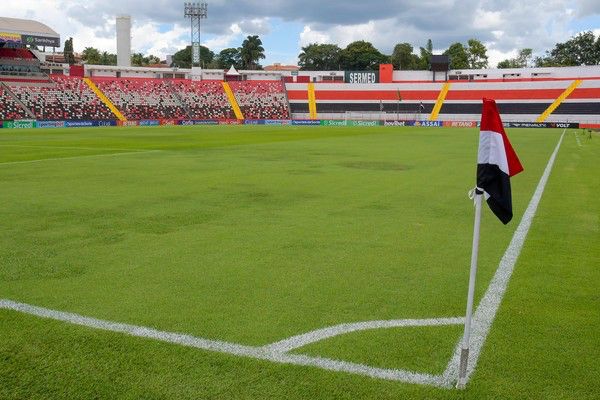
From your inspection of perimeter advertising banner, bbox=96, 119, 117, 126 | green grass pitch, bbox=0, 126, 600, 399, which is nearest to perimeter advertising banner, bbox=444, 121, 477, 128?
perimeter advertising banner, bbox=96, 119, 117, 126

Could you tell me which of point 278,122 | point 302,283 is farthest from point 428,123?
point 302,283

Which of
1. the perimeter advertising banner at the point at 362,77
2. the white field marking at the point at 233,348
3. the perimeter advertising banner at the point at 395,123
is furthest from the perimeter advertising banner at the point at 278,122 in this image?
the white field marking at the point at 233,348

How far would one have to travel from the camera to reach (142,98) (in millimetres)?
76875

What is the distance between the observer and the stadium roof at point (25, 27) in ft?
274

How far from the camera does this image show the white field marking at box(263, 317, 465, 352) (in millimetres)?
4914

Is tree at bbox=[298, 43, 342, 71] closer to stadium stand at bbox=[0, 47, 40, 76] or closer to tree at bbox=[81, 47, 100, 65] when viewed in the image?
tree at bbox=[81, 47, 100, 65]

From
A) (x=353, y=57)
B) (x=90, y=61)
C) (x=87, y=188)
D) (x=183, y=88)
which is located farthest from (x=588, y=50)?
(x=87, y=188)

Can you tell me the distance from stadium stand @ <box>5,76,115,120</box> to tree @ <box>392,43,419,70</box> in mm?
84305

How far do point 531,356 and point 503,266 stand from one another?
2.93 meters

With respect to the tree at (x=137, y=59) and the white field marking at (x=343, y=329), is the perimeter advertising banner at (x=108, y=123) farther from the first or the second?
the tree at (x=137, y=59)

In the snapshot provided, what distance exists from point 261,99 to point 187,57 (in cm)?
7366

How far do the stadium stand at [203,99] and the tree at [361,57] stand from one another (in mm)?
60697

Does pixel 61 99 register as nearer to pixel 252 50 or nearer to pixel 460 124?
pixel 460 124

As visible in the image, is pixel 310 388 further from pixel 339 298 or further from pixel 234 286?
pixel 234 286
